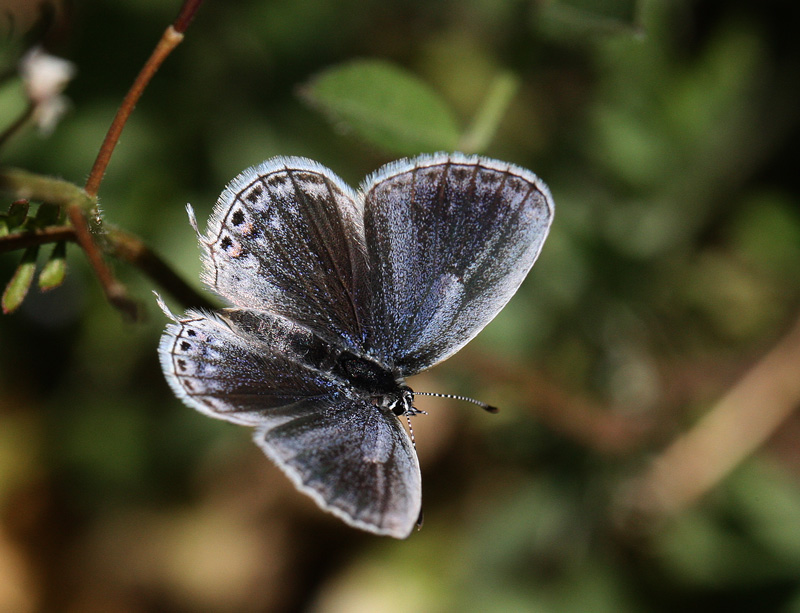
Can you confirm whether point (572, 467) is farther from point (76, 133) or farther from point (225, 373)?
point (76, 133)

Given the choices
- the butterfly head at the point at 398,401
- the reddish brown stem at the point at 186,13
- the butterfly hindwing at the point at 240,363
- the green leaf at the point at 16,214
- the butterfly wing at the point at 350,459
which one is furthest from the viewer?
the butterfly head at the point at 398,401

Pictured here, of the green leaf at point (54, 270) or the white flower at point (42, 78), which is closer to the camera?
the green leaf at point (54, 270)

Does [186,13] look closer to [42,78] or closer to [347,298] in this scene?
[42,78]

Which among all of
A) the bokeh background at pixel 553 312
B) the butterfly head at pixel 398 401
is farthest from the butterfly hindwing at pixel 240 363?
the bokeh background at pixel 553 312

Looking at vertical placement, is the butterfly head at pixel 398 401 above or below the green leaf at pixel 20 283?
below

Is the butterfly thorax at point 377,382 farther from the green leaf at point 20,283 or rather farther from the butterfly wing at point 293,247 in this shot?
the green leaf at point 20,283

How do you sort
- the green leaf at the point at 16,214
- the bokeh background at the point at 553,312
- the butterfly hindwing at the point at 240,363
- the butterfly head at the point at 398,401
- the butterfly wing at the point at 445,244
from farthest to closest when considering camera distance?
the bokeh background at the point at 553,312, the butterfly head at the point at 398,401, the butterfly wing at the point at 445,244, the butterfly hindwing at the point at 240,363, the green leaf at the point at 16,214

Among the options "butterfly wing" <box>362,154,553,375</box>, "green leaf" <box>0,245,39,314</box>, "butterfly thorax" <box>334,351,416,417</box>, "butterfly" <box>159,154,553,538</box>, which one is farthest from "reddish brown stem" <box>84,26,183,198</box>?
"butterfly thorax" <box>334,351,416,417</box>

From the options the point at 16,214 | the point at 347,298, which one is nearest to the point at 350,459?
the point at 347,298
